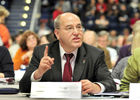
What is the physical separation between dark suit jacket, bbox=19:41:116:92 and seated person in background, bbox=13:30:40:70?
118 inches

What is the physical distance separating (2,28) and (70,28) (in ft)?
13.1

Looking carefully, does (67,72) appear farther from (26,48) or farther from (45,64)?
(26,48)

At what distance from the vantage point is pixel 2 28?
711cm

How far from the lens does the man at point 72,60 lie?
3.22m

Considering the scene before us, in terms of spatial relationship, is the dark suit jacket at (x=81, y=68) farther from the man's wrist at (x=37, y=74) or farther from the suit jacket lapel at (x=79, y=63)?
the man's wrist at (x=37, y=74)

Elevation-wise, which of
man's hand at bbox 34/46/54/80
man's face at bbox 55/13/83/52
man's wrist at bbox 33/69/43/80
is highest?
man's face at bbox 55/13/83/52

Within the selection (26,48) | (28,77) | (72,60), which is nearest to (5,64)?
(28,77)

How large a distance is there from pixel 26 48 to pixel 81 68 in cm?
356

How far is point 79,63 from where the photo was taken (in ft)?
10.9

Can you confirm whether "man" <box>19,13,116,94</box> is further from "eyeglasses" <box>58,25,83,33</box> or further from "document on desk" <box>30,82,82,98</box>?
"document on desk" <box>30,82,82,98</box>

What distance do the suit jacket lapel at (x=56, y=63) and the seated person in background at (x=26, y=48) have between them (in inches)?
117

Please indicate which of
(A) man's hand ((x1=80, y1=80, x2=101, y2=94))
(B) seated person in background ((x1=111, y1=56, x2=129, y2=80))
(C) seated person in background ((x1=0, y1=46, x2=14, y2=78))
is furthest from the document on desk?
(B) seated person in background ((x1=111, y1=56, x2=129, y2=80))

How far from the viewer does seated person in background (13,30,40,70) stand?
641 centimetres

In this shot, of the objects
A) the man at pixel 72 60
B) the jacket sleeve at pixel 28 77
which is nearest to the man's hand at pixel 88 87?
the man at pixel 72 60
